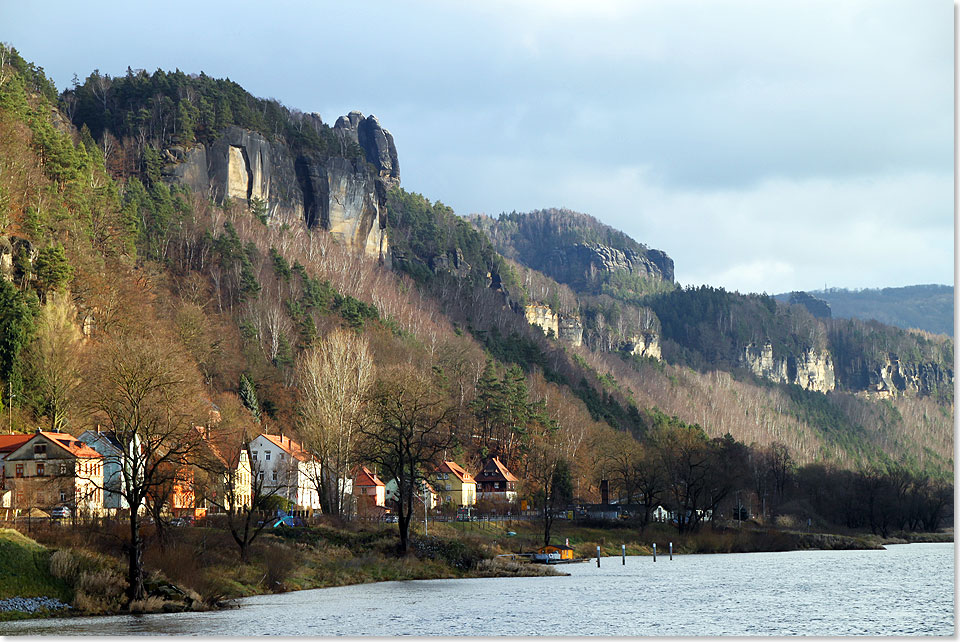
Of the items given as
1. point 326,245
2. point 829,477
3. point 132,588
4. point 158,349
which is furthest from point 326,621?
point 326,245

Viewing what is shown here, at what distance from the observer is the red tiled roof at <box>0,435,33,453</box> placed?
6562cm

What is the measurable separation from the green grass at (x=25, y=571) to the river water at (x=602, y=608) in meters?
2.40

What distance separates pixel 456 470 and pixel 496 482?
4372 millimetres

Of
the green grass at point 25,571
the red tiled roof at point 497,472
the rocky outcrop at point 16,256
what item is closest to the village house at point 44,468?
the rocky outcrop at point 16,256

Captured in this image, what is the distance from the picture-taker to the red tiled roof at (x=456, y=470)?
353ft

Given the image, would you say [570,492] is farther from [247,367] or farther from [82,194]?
[82,194]

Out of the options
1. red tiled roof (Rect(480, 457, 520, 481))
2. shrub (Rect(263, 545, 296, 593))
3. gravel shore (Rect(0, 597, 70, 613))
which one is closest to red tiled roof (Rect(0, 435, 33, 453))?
shrub (Rect(263, 545, 296, 593))

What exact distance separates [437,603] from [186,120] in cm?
11726

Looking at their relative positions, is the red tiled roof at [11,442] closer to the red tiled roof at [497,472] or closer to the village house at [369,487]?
the village house at [369,487]

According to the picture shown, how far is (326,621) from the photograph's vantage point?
4009 centimetres

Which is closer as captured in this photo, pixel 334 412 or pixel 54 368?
pixel 54 368

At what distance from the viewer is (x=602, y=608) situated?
46.2 m

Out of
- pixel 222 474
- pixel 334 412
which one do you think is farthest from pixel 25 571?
pixel 334 412

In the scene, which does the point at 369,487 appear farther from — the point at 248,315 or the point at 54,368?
the point at 54,368
